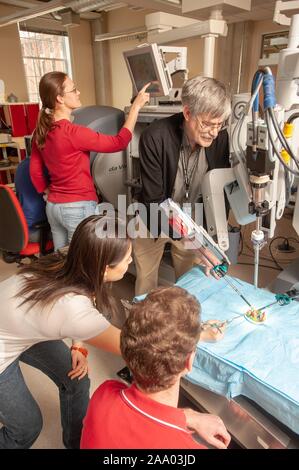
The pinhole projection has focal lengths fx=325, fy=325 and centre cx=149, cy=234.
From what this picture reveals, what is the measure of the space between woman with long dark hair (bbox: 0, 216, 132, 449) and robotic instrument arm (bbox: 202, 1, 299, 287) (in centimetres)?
39

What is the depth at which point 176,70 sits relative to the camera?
1927 millimetres

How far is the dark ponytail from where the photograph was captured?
1.66 m

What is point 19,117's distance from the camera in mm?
4086

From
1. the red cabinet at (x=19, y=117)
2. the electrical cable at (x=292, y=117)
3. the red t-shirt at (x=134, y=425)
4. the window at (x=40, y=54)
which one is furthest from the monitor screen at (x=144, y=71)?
the window at (x=40, y=54)

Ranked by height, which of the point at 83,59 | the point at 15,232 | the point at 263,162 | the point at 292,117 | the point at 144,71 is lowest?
the point at 15,232

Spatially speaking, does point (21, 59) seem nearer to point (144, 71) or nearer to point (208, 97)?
point (144, 71)

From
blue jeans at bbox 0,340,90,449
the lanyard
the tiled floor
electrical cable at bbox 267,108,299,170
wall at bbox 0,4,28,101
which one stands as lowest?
the tiled floor

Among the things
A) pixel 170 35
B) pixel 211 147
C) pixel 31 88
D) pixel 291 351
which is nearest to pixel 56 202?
pixel 211 147

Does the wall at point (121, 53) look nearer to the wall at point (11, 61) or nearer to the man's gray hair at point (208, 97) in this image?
the wall at point (11, 61)

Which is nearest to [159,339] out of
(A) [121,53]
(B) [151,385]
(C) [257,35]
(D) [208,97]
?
(B) [151,385]

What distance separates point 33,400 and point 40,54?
716 centimetres

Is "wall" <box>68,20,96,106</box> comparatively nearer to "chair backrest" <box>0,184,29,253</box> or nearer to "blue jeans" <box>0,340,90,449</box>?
"chair backrest" <box>0,184,29,253</box>

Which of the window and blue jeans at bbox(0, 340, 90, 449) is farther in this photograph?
the window

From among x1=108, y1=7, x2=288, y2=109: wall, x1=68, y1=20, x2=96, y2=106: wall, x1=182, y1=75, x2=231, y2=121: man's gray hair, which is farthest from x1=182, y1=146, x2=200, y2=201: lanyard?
x1=68, y1=20, x2=96, y2=106: wall
